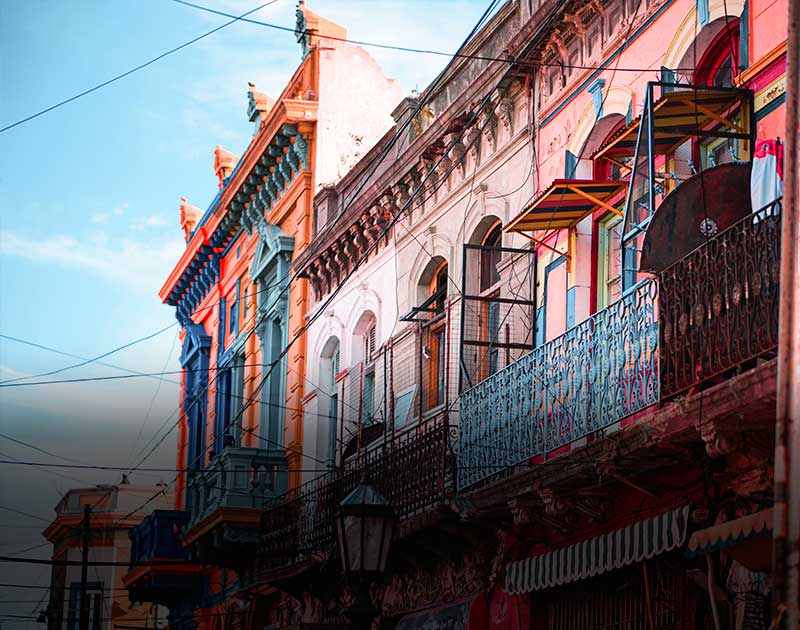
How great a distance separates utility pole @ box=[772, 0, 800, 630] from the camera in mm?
6605

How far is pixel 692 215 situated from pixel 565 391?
214 cm

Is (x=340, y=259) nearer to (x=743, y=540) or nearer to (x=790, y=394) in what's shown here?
(x=743, y=540)

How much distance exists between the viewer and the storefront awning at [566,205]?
13781mm

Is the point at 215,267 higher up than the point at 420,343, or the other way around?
the point at 215,267

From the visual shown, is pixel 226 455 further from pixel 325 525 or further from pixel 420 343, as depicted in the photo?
pixel 420 343

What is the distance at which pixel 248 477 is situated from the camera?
24.6 m

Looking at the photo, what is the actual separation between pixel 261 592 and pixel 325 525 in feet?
18.2

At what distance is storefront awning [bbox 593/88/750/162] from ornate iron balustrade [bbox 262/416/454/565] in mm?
4199

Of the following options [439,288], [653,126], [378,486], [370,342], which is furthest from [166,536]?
[653,126]

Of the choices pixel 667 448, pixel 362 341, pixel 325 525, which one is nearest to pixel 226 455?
pixel 362 341

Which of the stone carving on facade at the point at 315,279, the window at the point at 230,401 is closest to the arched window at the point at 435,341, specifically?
the stone carving on facade at the point at 315,279

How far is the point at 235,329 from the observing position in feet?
96.5

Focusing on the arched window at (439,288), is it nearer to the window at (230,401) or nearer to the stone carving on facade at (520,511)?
the stone carving on facade at (520,511)

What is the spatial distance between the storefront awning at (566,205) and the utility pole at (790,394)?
20.6ft
